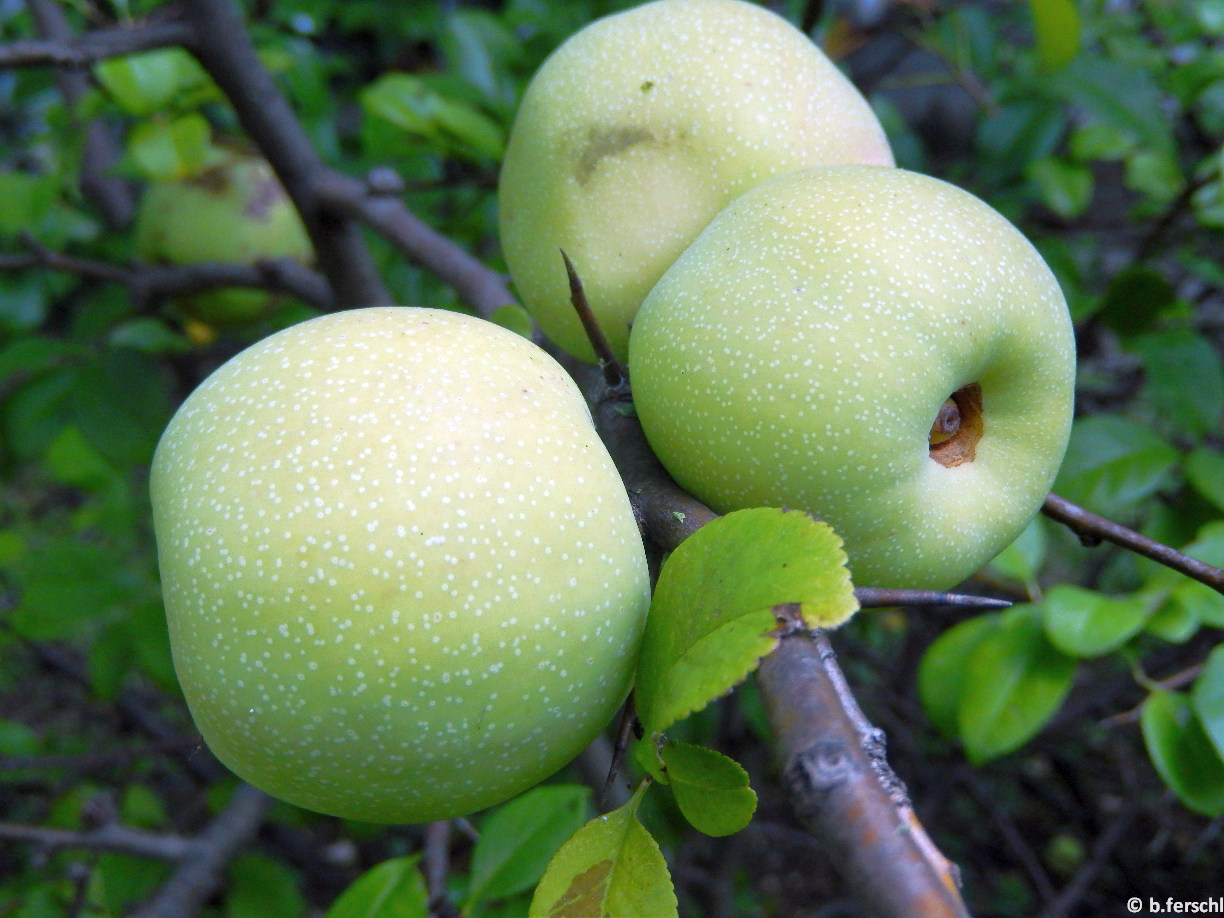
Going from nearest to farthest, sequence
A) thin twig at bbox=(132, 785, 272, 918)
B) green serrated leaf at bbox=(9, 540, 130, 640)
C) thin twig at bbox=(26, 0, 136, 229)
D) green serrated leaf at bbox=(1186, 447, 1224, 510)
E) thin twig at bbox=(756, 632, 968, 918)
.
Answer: thin twig at bbox=(756, 632, 968, 918) → green serrated leaf at bbox=(1186, 447, 1224, 510) → thin twig at bbox=(132, 785, 272, 918) → green serrated leaf at bbox=(9, 540, 130, 640) → thin twig at bbox=(26, 0, 136, 229)

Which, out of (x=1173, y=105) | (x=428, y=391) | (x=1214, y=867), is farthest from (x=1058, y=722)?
(x=428, y=391)

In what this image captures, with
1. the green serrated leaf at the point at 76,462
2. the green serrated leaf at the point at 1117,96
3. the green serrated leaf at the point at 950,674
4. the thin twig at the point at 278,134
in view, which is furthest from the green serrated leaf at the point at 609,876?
the green serrated leaf at the point at 76,462

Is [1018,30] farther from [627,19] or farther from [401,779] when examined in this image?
[401,779]

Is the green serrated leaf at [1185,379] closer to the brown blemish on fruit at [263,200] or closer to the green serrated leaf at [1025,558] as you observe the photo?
the green serrated leaf at [1025,558]

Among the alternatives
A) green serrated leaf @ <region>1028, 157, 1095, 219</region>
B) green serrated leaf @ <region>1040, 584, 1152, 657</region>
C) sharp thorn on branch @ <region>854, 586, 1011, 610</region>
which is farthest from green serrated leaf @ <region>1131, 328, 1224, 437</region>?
sharp thorn on branch @ <region>854, 586, 1011, 610</region>

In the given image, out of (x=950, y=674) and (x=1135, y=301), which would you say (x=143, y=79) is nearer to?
(x=950, y=674)

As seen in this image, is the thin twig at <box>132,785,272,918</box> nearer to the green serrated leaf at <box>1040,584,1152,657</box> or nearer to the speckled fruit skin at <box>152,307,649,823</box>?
the speckled fruit skin at <box>152,307,649,823</box>

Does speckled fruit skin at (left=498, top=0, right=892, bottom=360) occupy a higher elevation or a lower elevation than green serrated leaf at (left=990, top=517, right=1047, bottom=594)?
higher
